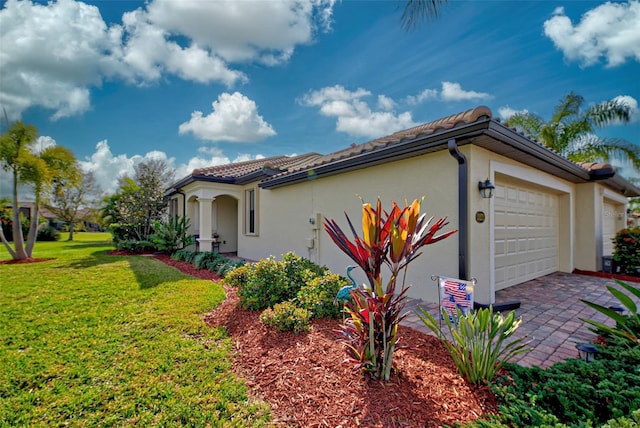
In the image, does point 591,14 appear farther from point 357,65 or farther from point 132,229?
point 132,229

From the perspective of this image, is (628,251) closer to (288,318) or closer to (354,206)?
(354,206)

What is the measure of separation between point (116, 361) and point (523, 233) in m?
9.86

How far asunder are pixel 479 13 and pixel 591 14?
15.8 ft

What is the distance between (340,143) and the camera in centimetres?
1408

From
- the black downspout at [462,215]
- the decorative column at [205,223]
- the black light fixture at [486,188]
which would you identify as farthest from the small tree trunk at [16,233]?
the black light fixture at [486,188]

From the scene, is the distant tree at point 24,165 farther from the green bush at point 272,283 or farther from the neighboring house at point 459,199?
the green bush at point 272,283

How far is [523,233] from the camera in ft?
26.3

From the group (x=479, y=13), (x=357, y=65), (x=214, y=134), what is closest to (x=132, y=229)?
(x=214, y=134)

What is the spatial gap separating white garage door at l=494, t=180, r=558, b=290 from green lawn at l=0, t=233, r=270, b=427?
6993 mm

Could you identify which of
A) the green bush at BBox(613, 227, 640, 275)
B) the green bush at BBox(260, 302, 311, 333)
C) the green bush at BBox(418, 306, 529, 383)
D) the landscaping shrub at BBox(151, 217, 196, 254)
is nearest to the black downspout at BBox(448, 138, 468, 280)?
the green bush at BBox(418, 306, 529, 383)

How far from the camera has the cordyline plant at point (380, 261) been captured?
9.64 feet

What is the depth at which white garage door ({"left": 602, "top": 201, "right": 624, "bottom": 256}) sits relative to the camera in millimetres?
12031

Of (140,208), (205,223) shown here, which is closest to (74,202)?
(140,208)

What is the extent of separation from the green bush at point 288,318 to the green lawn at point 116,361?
0.79 m
